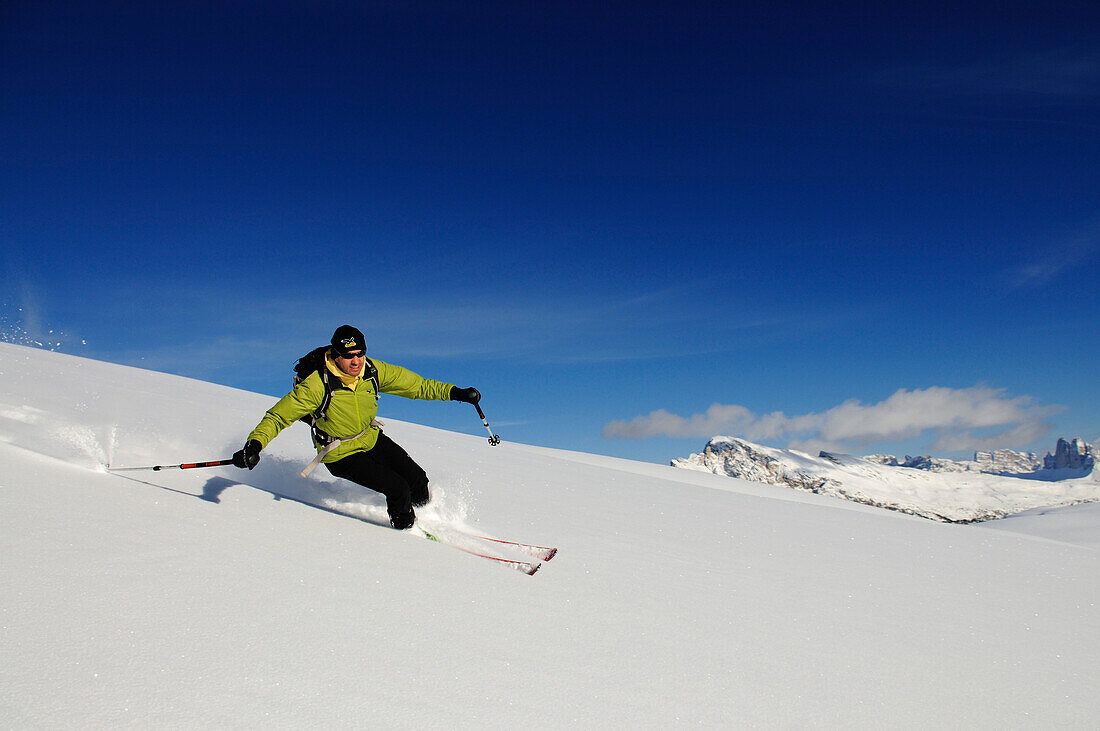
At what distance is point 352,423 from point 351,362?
2.08 ft

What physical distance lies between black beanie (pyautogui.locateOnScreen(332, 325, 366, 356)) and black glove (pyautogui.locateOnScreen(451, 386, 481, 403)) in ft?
4.49

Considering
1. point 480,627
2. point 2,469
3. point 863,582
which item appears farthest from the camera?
point 863,582

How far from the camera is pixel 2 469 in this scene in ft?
15.4

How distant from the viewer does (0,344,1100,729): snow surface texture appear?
254 centimetres

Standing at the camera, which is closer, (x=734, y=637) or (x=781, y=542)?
(x=734, y=637)

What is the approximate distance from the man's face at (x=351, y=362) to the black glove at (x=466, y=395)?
4.24ft

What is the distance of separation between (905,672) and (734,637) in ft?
3.53

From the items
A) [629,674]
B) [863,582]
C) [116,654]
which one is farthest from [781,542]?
[116,654]

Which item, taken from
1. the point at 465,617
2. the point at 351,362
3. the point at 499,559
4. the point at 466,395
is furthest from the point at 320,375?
the point at 465,617

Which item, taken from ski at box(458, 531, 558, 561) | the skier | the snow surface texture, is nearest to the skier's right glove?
the skier

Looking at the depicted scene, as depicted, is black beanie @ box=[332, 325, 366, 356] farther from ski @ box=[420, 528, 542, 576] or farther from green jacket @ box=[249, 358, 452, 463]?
ski @ box=[420, 528, 542, 576]

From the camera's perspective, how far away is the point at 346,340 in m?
5.75

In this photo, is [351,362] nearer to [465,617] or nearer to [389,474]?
[389,474]

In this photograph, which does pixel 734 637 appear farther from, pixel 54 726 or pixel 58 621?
pixel 58 621
